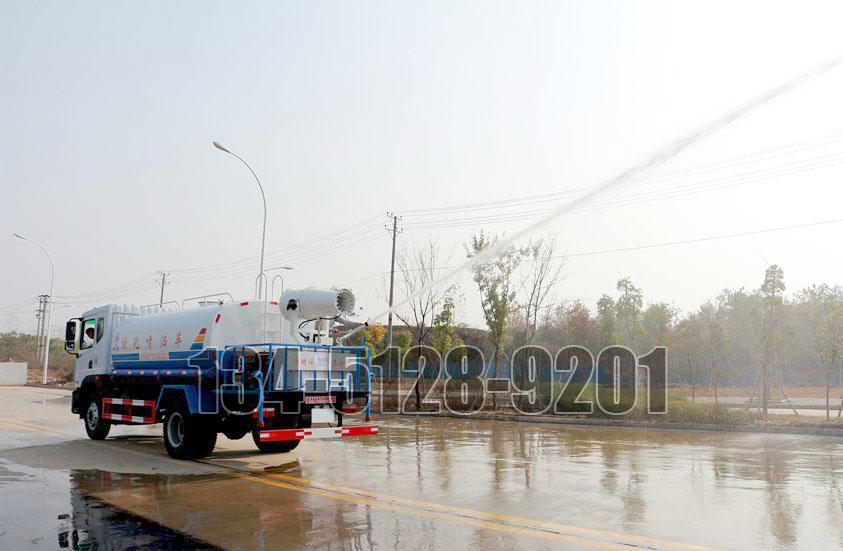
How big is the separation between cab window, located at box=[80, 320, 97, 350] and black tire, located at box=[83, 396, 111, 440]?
1.36 m

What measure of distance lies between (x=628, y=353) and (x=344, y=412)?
15561mm

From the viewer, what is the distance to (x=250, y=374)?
11.8m

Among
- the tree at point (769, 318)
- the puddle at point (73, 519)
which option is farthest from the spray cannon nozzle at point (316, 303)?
the tree at point (769, 318)

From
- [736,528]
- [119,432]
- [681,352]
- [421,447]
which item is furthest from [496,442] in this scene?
[681,352]

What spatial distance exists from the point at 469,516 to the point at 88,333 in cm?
1256

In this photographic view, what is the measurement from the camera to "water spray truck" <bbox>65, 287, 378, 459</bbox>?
11625mm

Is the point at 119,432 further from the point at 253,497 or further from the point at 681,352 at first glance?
the point at 681,352

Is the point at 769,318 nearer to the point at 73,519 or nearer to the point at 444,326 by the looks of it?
the point at 444,326

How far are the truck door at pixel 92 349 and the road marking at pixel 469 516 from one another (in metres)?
6.86

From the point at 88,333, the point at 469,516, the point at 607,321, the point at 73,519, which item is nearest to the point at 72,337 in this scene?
the point at 88,333

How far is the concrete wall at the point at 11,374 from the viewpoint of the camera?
62.6 metres

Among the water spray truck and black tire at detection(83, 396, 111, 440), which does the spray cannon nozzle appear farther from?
black tire at detection(83, 396, 111, 440)

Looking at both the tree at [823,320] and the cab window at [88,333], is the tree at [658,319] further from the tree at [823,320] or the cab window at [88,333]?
the cab window at [88,333]

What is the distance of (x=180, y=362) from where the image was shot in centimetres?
1327
